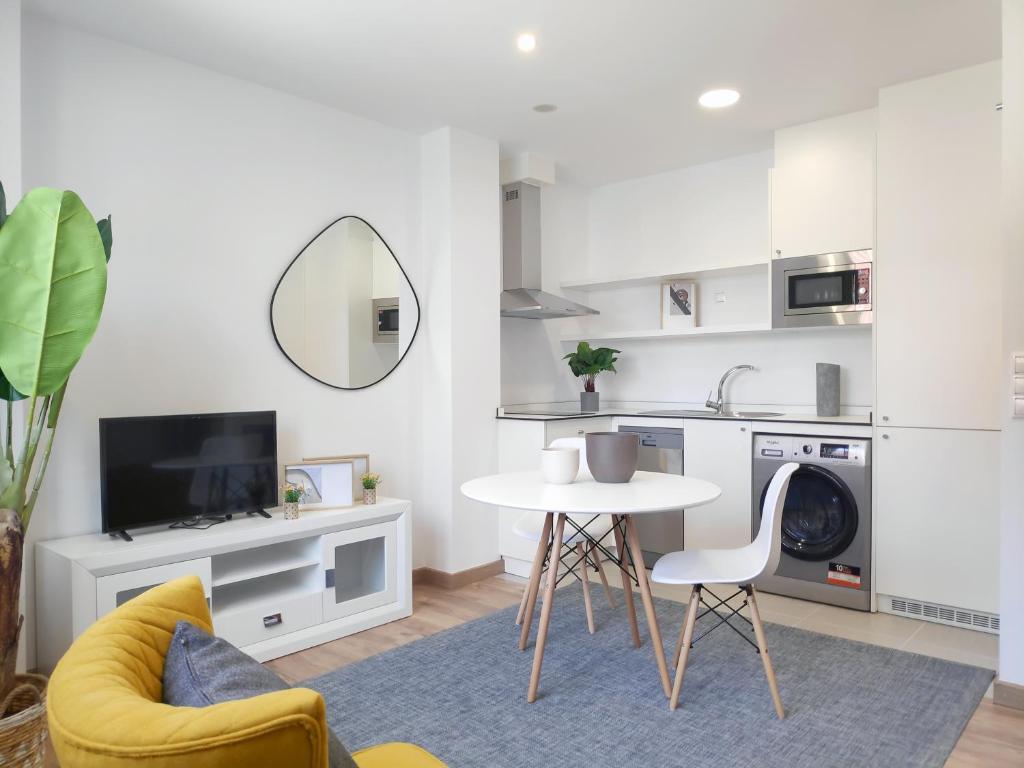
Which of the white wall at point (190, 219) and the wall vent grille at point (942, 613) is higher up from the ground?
the white wall at point (190, 219)

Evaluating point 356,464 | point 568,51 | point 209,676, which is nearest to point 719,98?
point 568,51

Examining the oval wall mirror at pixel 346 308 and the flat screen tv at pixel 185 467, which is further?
the oval wall mirror at pixel 346 308

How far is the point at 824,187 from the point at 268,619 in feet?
11.4

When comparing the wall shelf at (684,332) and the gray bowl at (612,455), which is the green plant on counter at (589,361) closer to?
the wall shelf at (684,332)

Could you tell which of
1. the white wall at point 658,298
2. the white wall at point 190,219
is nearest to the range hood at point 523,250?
the white wall at point 658,298

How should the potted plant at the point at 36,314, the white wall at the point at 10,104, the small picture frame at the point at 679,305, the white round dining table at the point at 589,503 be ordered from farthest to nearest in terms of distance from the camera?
the small picture frame at the point at 679,305
the white wall at the point at 10,104
the white round dining table at the point at 589,503
the potted plant at the point at 36,314

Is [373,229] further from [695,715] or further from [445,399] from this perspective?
[695,715]

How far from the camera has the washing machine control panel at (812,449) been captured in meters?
3.46

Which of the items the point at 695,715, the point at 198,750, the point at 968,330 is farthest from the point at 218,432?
the point at 968,330

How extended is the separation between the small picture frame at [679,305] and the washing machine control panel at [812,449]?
115 cm

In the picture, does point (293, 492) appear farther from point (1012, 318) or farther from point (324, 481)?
point (1012, 318)

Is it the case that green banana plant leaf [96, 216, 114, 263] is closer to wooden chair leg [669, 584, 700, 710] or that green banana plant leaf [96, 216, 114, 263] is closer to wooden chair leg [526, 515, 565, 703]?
wooden chair leg [526, 515, 565, 703]

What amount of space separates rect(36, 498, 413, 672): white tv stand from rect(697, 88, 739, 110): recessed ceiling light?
2541 millimetres

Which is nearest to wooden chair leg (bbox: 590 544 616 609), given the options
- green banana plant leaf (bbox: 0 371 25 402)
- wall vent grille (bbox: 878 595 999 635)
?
wall vent grille (bbox: 878 595 999 635)
